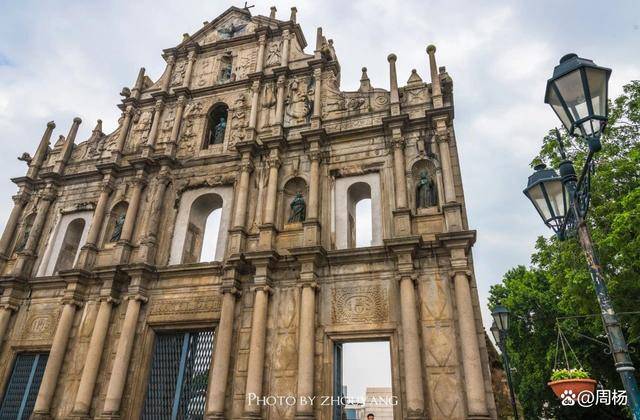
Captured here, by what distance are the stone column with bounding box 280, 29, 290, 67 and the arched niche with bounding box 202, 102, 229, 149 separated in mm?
2668

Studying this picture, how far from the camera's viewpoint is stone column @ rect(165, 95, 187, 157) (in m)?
15.2

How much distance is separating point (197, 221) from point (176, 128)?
3.74m

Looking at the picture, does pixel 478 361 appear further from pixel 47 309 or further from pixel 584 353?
pixel 47 309

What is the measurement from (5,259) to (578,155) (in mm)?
19121

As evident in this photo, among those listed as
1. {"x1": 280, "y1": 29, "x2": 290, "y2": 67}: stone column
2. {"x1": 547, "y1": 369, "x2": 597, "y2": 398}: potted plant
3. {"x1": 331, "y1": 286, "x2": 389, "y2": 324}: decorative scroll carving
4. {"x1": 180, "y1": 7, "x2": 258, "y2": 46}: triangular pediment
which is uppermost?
{"x1": 180, "y1": 7, "x2": 258, "y2": 46}: triangular pediment

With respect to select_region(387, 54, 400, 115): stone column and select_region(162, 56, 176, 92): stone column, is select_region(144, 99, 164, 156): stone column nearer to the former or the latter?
select_region(162, 56, 176, 92): stone column

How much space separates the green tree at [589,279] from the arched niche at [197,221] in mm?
9495

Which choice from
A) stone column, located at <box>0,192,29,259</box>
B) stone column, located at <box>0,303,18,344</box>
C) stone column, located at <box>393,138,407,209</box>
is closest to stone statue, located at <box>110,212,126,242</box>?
stone column, located at <box>0,303,18,344</box>

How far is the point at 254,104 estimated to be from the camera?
1516 centimetres

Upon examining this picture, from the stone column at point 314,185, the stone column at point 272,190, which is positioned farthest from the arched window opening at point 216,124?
the stone column at point 314,185

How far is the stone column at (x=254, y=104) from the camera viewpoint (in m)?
14.7

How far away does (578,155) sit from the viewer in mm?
13352

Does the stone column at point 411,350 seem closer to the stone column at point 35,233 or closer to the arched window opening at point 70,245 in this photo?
the arched window opening at point 70,245

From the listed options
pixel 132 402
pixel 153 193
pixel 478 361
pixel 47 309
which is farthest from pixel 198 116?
pixel 478 361
